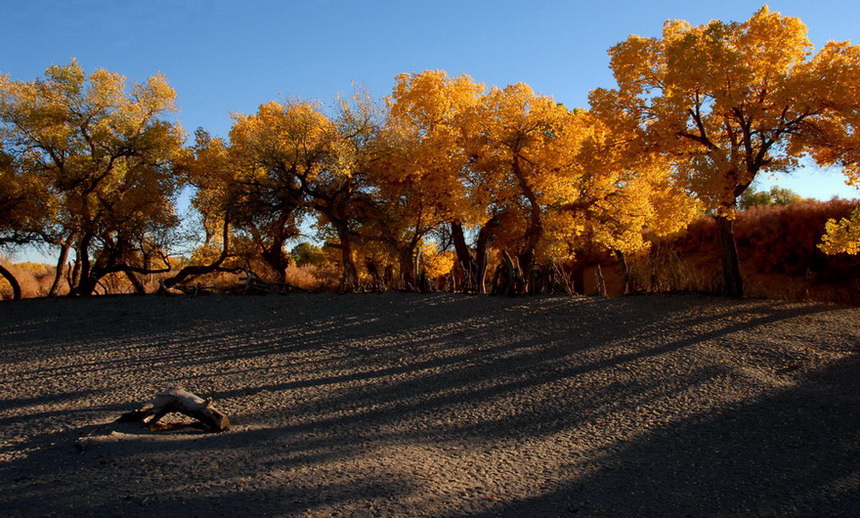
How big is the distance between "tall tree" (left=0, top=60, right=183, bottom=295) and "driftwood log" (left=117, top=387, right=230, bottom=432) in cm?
1158

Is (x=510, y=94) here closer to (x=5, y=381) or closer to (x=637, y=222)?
(x=637, y=222)

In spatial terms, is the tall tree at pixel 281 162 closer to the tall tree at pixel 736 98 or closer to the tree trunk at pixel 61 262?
the tree trunk at pixel 61 262

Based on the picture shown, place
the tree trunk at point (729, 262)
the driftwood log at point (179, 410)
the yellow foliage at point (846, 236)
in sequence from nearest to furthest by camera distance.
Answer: the driftwood log at point (179, 410) < the yellow foliage at point (846, 236) < the tree trunk at point (729, 262)

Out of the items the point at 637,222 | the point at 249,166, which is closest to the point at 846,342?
the point at 637,222

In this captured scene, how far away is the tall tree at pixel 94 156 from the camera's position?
15242 millimetres

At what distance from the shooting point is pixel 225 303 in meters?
12.4

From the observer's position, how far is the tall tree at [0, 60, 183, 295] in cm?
1524

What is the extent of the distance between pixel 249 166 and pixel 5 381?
10.0m

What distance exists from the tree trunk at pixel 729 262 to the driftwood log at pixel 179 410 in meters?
12.2

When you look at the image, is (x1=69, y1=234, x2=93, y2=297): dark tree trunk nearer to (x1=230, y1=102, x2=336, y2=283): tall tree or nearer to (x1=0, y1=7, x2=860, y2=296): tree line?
(x1=0, y1=7, x2=860, y2=296): tree line

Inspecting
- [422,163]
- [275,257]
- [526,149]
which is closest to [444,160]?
[422,163]

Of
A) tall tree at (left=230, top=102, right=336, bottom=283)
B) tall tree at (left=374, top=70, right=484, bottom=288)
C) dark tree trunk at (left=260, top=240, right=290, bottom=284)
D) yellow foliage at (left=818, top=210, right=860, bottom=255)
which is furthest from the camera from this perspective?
dark tree trunk at (left=260, top=240, right=290, bottom=284)

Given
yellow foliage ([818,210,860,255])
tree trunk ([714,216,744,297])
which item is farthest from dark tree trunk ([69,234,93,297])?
yellow foliage ([818,210,860,255])

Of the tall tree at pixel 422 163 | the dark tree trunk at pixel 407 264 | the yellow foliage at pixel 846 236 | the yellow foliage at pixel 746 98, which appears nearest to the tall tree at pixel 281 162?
the tall tree at pixel 422 163
